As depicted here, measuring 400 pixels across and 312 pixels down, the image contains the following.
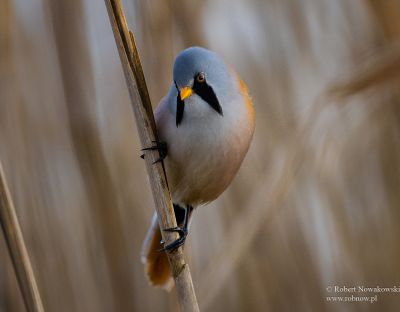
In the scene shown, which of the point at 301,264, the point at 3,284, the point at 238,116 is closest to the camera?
the point at 238,116

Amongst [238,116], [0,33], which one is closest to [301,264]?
[238,116]

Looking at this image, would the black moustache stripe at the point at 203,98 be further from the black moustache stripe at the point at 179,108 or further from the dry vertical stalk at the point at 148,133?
the dry vertical stalk at the point at 148,133

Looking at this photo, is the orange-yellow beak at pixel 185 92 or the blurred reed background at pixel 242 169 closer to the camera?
the orange-yellow beak at pixel 185 92

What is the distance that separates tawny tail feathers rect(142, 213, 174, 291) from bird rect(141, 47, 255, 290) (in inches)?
9.2

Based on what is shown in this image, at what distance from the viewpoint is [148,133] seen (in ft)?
5.63

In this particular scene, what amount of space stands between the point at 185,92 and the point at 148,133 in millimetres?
160

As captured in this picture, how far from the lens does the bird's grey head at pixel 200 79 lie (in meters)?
1.74

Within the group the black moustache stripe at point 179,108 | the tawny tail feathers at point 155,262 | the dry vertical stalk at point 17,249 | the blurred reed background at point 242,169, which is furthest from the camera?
the blurred reed background at point 242,169

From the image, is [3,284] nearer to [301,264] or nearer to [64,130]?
[64,130]

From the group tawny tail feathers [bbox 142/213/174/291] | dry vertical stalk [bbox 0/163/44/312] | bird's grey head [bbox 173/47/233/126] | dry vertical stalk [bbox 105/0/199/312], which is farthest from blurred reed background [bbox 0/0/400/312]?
dry vertical stalk [bbox 0/163/44/312]

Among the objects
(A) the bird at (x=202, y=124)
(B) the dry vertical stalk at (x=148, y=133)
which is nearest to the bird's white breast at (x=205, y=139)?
(A) the bird at (x=202, y=124)

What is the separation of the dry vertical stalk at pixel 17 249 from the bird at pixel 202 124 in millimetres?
389

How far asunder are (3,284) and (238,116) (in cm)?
A: 107

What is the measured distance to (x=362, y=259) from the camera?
237cm
